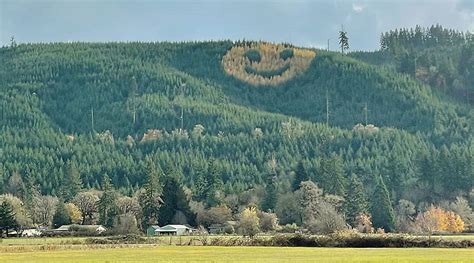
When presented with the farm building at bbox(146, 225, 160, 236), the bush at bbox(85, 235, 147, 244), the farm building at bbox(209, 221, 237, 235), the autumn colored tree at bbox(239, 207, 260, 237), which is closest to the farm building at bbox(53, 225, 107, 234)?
the farm building at bbox(146, 225, 160, 236)

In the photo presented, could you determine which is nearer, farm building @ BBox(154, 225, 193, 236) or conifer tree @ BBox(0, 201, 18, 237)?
conifer tree @ BBox(0, 201, 18, 237)

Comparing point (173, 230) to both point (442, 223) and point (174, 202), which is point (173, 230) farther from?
point (442, 223)

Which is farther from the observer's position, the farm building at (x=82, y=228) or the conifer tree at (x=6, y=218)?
the farm building at (x=82, y=228)

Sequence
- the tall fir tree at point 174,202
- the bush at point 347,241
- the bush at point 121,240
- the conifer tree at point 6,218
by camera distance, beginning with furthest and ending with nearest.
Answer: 1. the tall fir tree at point 174,202
2. the conifer tree at point 6,218
3. the bush at point 121,240
4. the bush at point 347,241

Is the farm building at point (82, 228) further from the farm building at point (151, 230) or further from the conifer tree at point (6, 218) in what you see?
the conifer tree at point (6, 218)

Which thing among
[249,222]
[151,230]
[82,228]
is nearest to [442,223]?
[249,222]

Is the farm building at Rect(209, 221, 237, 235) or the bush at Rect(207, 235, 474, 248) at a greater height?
the farm building at Rect(209, 221, 237, 235)

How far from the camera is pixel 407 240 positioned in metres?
125

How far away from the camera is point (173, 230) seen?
18712 centimetres

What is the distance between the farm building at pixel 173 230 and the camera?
607 feet

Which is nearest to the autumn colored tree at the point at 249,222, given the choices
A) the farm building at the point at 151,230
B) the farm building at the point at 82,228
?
the farm building at the point at 151,230

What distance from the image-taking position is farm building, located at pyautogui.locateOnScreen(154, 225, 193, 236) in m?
185

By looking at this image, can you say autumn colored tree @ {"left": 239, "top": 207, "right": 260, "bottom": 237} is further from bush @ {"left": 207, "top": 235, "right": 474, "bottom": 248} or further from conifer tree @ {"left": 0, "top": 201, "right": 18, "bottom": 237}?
bush @ {"left": 207, "top": 235, "right": 474, "bottom": 248}

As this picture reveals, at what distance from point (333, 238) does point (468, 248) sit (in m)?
18.1
